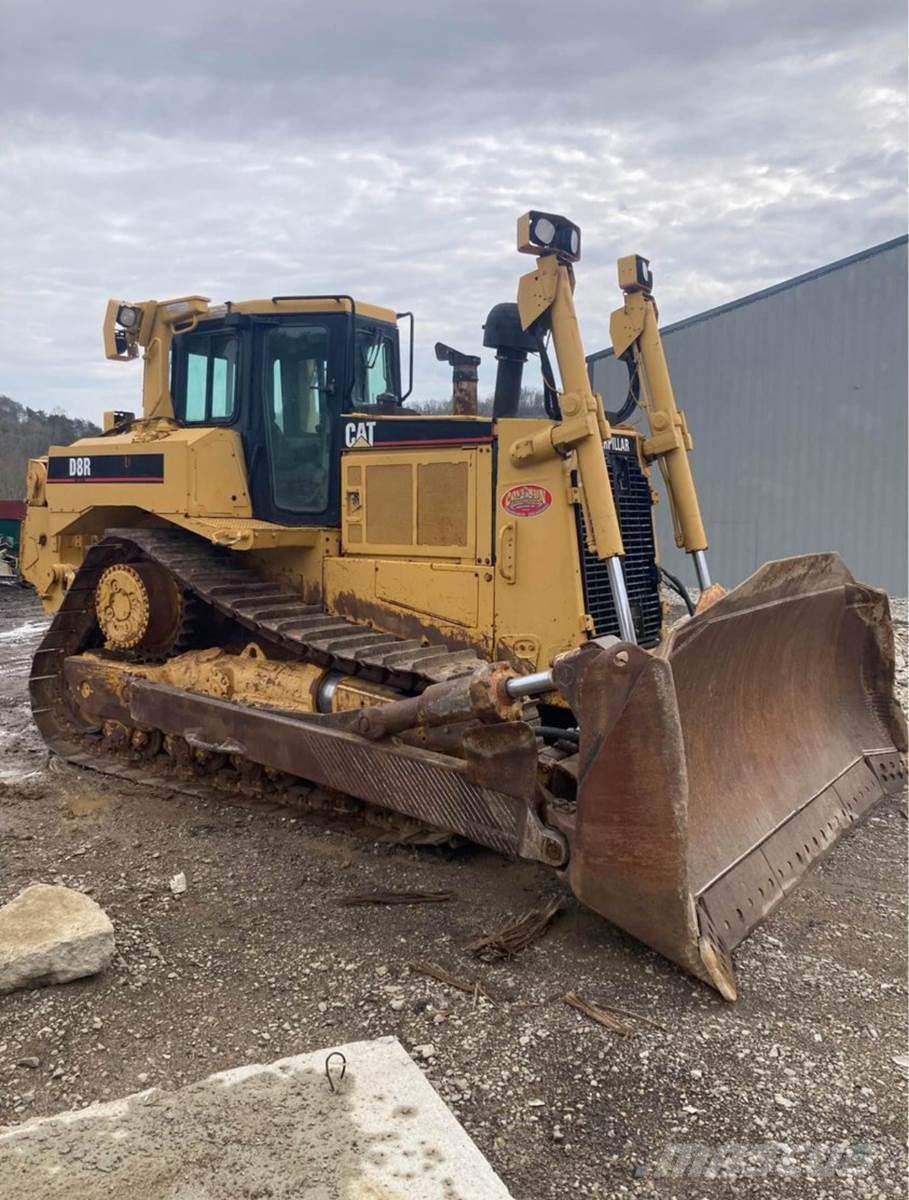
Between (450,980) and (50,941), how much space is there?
1.46 metres

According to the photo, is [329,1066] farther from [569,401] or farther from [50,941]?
[569,401]

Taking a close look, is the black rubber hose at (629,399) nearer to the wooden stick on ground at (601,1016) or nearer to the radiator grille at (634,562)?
the radiator grille at (634,562)

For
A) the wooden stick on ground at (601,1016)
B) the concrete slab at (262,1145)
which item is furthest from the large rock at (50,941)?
the wooden stick on ground at (601,1016)

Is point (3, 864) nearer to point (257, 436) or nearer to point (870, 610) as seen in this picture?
point (257, 436)

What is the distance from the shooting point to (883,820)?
17.1ft

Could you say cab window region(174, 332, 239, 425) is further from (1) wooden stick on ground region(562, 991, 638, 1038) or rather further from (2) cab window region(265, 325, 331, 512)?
(1) wooden stick on ground region(562, 991, 638, 1038)

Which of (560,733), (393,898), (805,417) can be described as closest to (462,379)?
(560,733)

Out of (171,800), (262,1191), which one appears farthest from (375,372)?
(262,1191)

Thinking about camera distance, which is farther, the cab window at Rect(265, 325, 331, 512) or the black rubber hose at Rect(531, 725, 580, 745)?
the cab window at Rect(265, 325, 331, 512)

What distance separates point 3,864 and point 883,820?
4.58 m

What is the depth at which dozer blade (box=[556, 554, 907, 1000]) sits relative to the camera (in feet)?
10.8

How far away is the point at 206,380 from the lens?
6.26m

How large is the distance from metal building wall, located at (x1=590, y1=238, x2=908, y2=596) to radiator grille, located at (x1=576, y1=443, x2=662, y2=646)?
9.58 m

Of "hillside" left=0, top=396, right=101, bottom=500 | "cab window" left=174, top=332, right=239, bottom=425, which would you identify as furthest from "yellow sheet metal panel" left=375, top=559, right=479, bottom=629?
"hillside" left=0, top=396, right=101, bottom=500
